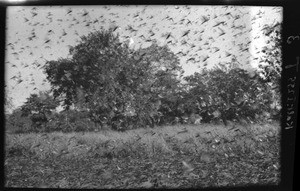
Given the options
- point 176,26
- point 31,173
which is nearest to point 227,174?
point 176,26

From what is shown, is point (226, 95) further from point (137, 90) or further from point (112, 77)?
point (112, 77)

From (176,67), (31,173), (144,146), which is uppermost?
(176,67)

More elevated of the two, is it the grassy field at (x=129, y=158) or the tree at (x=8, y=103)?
the tree at (x=8, y=103)

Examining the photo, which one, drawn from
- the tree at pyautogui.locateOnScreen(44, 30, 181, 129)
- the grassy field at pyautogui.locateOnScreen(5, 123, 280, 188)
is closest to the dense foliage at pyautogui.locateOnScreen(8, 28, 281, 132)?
the tree at pyautogui.locateOnScreen(44, 30, 181, 129)

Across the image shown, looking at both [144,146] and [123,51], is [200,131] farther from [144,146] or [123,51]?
[123,51]

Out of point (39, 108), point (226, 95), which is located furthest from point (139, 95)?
point (39, 108)

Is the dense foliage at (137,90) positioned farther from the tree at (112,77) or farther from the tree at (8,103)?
the tree at (8,103)

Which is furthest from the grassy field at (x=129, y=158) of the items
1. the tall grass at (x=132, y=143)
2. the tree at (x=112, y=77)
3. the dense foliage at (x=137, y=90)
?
the tree at (x=112, y=77)
